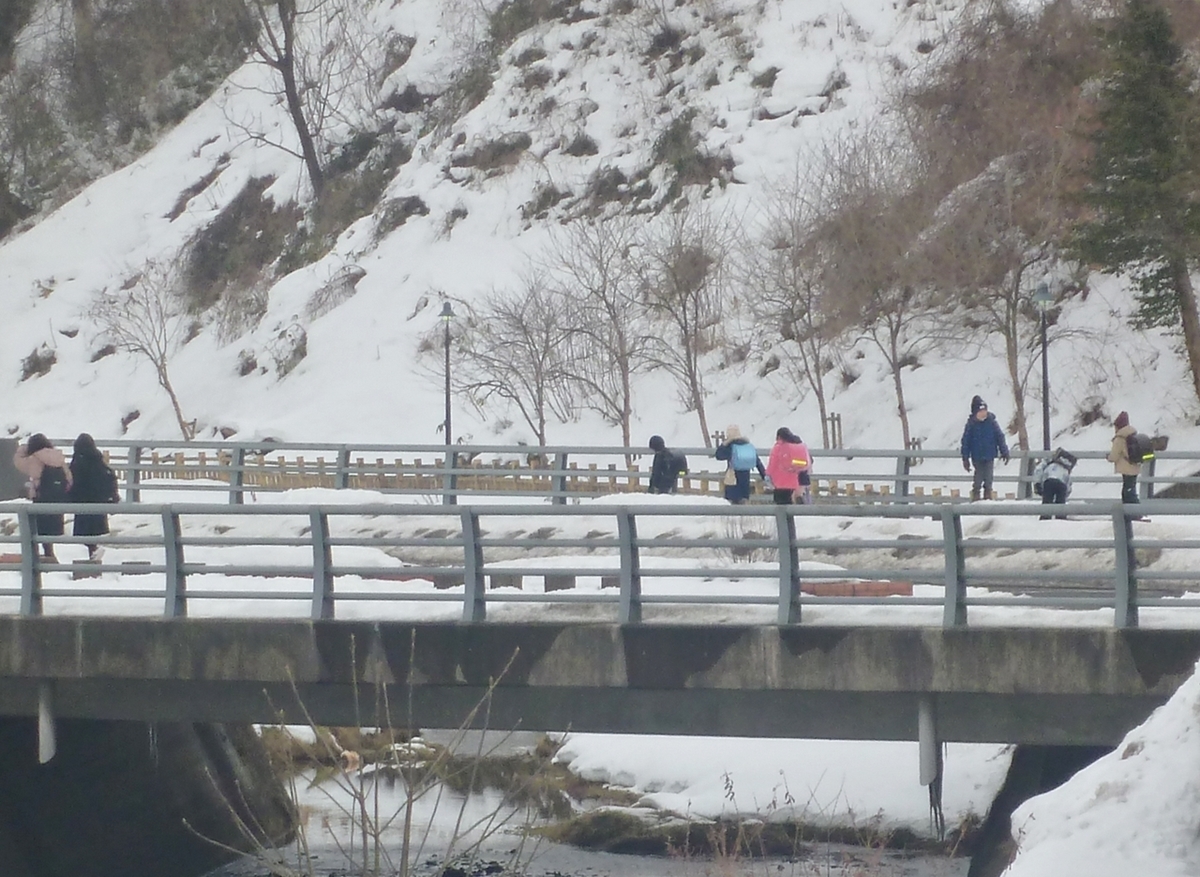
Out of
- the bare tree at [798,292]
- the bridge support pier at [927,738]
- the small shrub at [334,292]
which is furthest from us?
the small shrub at [334,292]

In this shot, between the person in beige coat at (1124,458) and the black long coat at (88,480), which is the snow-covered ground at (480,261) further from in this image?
the person in beige coat at (1124,458)

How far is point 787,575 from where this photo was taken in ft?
34.9

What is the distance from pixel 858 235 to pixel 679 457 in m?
18.4

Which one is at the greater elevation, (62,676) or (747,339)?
(747,339)

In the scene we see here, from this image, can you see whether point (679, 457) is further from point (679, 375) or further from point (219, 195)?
point (219, 195)

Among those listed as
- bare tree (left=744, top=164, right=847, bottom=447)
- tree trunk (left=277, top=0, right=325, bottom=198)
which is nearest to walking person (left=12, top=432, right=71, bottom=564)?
bare tree (left=744, top=164, right=847, bottom=447)

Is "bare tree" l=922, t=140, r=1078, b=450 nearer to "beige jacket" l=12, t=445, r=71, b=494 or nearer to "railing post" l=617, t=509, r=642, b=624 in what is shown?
"beige jacket" l=12, t=445, r=71, b=494

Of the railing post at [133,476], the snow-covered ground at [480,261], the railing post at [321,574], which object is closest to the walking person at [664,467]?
the snow-covered ground at [480,261]

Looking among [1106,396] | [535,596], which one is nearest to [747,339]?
[1106,396]

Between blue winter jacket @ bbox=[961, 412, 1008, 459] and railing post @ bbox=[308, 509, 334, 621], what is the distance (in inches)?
477

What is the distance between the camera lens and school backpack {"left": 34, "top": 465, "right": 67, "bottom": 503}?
16.5 metres

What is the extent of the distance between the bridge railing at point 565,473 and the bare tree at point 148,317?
996 centimetres

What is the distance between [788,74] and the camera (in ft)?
155

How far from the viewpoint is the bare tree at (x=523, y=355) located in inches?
1588
